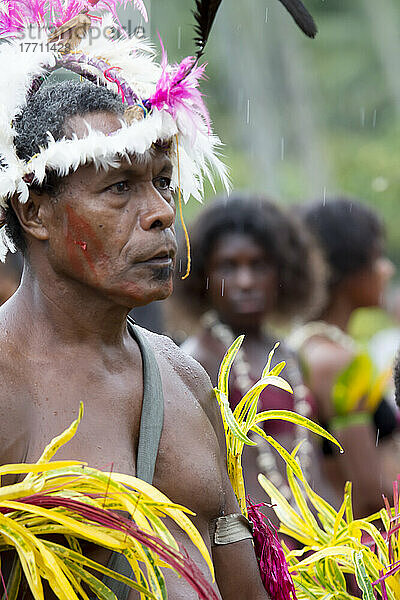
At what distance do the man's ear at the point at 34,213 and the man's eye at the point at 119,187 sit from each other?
0.53ft

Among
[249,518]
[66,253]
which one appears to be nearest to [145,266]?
[66,253]

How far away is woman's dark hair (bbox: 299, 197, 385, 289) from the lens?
6008 mm

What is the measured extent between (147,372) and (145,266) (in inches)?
12.5

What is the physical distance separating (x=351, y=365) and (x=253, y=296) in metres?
0.63

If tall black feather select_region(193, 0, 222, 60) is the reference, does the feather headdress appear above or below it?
below

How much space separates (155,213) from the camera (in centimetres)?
263

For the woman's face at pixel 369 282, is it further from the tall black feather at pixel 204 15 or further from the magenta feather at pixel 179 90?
the tall black feather at pixel 204 15

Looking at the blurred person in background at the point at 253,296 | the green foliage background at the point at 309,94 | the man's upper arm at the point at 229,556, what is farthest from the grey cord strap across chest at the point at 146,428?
the green foliage background at the point at 309,94

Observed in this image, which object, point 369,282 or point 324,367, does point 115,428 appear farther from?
point 369,282

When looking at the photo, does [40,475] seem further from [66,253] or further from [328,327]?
[328,327]

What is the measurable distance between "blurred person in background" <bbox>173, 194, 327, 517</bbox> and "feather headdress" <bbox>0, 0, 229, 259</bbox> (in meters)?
2.12

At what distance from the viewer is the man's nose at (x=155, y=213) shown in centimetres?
262

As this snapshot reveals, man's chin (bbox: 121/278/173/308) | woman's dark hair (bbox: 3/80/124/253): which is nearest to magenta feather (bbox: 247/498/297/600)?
man's chin (bbox: 121/278/173/308)

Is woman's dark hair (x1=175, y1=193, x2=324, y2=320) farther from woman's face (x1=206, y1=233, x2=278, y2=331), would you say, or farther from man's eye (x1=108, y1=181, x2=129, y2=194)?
man's eye (x1=108, y1=181, x2=129, y2=194)
